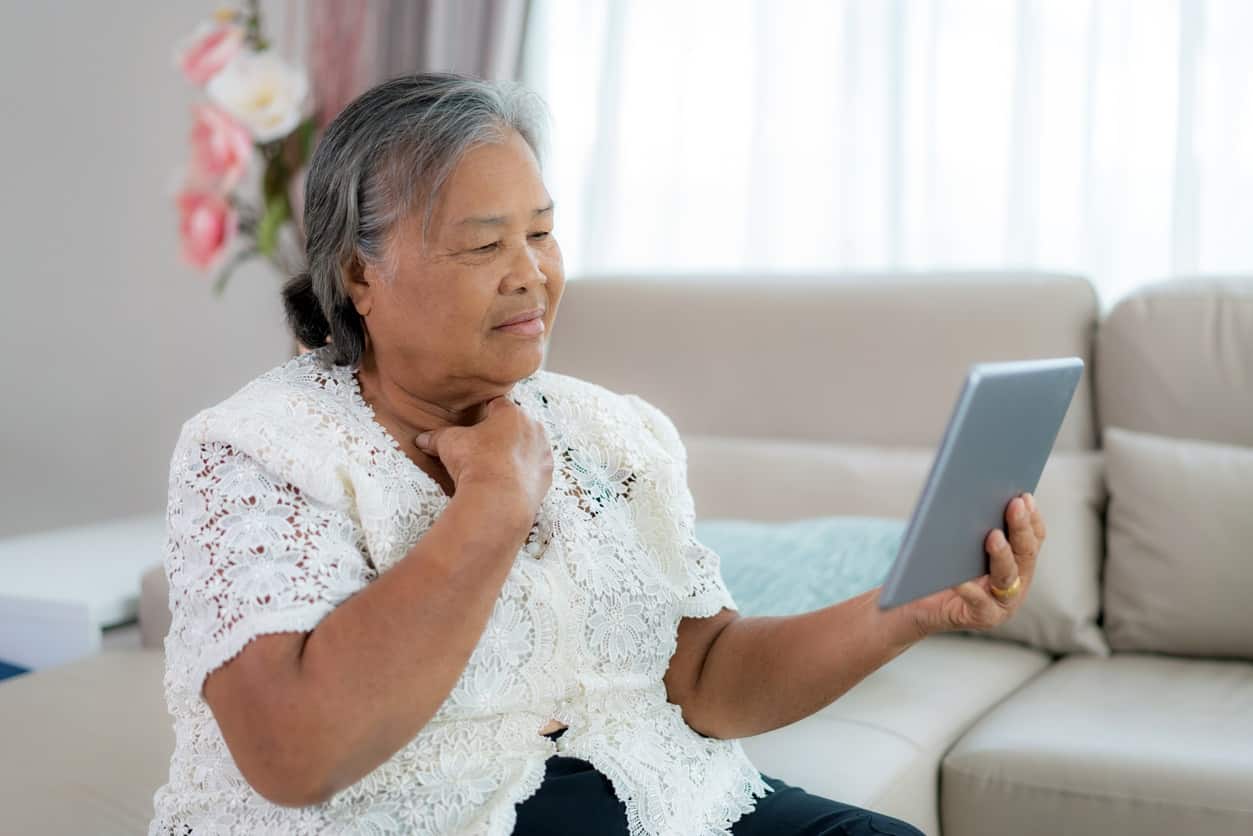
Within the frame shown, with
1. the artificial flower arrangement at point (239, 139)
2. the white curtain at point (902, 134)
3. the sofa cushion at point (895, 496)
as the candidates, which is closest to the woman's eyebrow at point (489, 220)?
the sofa cushion at point (895, 496)

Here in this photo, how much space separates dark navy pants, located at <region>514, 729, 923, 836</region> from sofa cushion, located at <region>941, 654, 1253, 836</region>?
0.41m

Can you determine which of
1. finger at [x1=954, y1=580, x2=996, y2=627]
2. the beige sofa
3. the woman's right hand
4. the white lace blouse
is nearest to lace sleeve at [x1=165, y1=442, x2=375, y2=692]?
the white lace blouse

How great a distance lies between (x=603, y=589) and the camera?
127cm

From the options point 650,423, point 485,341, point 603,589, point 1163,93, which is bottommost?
point 603,589

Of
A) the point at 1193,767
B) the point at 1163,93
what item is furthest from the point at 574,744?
the point at 1163,93

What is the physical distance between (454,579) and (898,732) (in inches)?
36.0

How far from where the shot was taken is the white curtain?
2.49m

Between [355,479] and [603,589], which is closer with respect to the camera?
[355,479]

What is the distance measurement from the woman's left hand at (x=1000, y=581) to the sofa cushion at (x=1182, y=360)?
1129mm

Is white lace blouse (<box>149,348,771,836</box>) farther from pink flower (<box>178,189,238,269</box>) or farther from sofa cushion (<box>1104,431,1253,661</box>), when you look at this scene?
pink flower (<box>178,189,238,269</box>)

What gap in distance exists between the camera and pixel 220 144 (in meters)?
3.07

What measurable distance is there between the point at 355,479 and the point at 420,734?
9.1 inches

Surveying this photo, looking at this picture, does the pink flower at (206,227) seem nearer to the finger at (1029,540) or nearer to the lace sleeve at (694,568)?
the lace sleeve at (694,568)

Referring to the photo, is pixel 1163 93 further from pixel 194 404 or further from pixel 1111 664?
pixel 194 404
